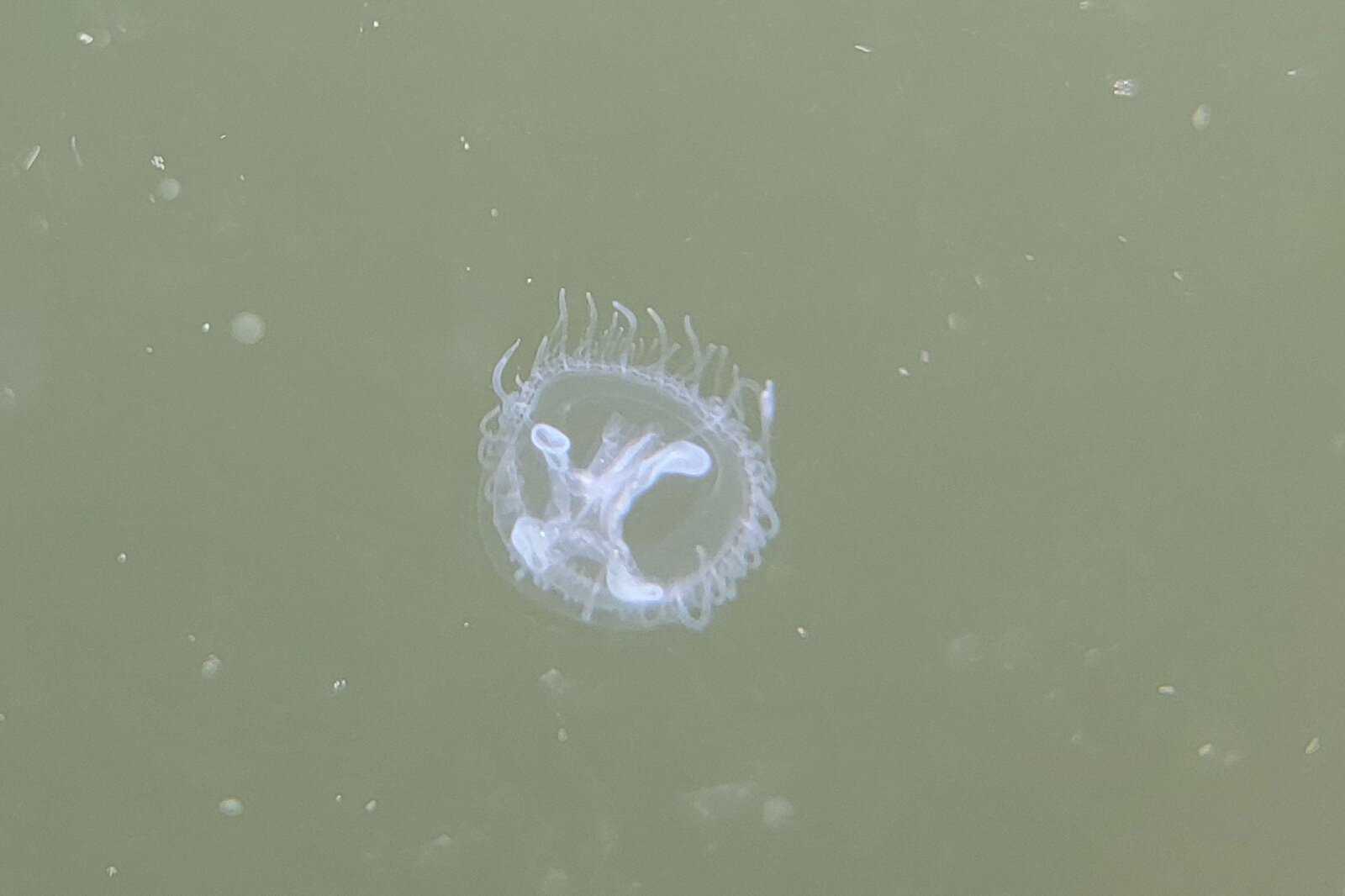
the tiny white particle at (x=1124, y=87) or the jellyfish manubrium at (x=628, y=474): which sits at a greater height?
the tiny white particle at (x=1124, y=87)

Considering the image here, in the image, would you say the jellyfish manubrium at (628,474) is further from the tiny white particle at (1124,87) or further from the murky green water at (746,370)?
the tiny white particle at (1124,87)

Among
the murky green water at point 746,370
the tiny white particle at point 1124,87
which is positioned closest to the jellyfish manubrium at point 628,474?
the murky green water at point 746,370

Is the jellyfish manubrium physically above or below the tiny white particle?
below

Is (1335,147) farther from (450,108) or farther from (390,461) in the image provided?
(390,461)

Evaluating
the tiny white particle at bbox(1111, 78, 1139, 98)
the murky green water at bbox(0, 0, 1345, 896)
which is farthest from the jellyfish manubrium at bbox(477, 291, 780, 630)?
the tiny white particle at bbox(1111, 78, 1139, 98)

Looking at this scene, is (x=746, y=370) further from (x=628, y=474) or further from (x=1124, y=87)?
(x=1124, y=87)

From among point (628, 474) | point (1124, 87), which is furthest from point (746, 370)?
point (1124, 87)

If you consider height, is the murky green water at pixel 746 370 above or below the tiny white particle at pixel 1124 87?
below

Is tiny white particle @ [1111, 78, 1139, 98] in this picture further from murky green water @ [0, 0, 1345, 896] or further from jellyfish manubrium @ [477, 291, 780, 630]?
jellyfish manubrium @ [477, 291, 780, 630]
